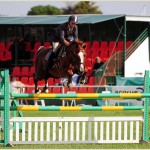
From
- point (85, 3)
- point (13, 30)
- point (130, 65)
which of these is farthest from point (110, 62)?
point (85, 3)

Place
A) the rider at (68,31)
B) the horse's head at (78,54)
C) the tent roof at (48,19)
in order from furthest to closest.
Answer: the tent roof at (48,19) < the rider at (68,31) < the horse's head at (78,54)

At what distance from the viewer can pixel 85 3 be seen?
84.6 m

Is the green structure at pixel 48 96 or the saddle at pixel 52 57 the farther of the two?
the saddle at pixel 52 57

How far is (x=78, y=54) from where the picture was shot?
12055mm

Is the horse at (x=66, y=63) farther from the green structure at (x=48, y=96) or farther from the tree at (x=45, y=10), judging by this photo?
the tree at (x=45, y=10)

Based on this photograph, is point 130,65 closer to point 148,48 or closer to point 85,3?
point 148,48

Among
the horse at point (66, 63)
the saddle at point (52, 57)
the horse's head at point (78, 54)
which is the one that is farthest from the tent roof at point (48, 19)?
the horse's head at point (78, 54)

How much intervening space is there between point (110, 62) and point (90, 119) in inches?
607

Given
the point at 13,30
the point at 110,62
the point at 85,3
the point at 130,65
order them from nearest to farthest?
the point at 110,62 → the point at 130,65 → the point at 13,30 → the point at 85,3

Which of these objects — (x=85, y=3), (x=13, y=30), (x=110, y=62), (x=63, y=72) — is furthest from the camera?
(x=85, y=3)

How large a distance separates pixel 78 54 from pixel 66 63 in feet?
2.36

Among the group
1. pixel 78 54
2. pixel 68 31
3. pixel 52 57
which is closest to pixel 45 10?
pixel 52 57

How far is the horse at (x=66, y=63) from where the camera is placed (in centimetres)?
1211

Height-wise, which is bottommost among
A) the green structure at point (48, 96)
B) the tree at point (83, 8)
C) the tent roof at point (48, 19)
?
the green structure at point (48, 96)
